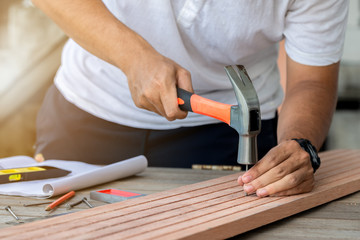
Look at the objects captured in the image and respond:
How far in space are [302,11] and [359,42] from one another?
140 inches

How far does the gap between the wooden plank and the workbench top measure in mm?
17

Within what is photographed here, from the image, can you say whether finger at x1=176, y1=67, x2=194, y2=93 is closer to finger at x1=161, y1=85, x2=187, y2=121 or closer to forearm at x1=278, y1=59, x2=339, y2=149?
finger at x1=161, y1=85, x2=187, y2=121

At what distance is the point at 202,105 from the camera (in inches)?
38.1

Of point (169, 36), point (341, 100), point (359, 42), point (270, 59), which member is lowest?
point (341, 100)

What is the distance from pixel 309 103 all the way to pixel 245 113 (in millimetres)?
518

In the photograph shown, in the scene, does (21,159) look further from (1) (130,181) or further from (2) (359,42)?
(2) (359,42)

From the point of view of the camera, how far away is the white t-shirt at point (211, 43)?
4.38ft

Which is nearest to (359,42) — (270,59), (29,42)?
(29,42)

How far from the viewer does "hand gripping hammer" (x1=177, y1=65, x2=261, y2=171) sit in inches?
35.4

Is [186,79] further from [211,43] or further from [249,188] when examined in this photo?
[211,43]

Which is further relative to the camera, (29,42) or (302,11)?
(29,42)

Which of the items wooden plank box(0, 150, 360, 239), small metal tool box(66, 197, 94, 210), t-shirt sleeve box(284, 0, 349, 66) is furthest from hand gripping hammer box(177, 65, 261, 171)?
t-shirt sleeve box(284, 0, 349, 66)

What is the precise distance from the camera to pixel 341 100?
460 centimetres

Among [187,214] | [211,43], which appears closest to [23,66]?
[211,43]
